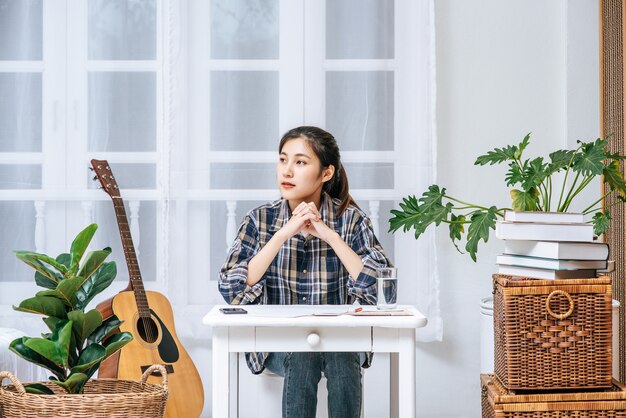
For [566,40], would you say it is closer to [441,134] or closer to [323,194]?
[441,134]

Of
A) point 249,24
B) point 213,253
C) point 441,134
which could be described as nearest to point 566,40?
point 441,134

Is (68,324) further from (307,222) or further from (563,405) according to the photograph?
(563,405)

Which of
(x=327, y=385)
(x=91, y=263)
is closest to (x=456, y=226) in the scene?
(x=327, y=385)

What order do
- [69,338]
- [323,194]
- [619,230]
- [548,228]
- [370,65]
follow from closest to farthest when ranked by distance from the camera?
[69,338] < [548,228] < [323,194] < [619,230] < [370,65]

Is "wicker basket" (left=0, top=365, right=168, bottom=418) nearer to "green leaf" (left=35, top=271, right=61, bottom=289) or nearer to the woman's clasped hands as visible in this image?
"green leaf" (left=35, top=271, right=61, bottom=289)

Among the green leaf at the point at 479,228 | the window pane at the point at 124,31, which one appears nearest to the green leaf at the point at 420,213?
the green leaf at the point at 479,228

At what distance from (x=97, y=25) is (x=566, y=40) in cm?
191

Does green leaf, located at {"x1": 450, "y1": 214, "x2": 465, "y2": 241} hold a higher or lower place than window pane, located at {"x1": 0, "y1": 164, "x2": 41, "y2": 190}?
lower

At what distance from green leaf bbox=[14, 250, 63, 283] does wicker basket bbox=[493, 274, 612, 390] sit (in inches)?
43.7

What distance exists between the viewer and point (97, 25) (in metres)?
3.30

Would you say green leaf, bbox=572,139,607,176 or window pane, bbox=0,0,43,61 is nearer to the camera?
green leaf, bbox=572,139,607,176

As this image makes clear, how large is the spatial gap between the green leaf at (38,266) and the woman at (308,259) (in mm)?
576

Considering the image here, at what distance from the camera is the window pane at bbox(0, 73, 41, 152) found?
3311 mm

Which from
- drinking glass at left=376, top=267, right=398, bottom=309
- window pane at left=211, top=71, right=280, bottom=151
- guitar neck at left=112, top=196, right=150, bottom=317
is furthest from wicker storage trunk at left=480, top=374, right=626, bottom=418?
window pane at left=211, top=71, right=280, bottom=151
